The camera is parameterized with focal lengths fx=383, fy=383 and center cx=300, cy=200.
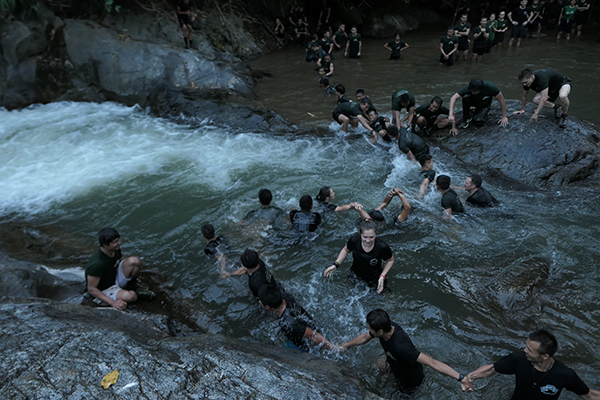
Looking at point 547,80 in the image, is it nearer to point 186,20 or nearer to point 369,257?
point 369,257

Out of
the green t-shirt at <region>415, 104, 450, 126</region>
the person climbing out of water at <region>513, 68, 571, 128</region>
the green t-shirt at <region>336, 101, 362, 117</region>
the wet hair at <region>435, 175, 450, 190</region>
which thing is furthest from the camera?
the green t-shirt at <region>336, 101, 362, 117</region>

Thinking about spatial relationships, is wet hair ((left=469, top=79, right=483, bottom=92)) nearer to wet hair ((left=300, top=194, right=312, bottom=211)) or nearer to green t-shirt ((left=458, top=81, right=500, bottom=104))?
green t-shirt ((left=458, top=81, right=500, bottom=104))

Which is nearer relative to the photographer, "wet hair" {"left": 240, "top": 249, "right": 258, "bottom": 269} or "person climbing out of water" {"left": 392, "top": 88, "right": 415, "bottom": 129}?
"wet hair" {"left": 240, "top": 249, "right": 258, "bottom": 269}

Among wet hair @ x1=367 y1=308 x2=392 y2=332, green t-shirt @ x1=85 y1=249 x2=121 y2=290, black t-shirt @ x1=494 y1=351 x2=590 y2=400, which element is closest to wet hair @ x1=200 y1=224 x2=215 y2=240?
green t-shirt @ x1=85 y1=249 x2=121 y2=290

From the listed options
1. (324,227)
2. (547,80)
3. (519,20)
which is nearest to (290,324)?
(324,227)

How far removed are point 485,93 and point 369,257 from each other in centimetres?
523

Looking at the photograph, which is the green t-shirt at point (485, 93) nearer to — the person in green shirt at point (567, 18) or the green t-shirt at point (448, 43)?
the green t-shirt at point (448, 43)

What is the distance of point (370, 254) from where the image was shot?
15.9 feet

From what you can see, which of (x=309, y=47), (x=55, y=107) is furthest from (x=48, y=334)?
(x=309, y=47)

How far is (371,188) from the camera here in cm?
794

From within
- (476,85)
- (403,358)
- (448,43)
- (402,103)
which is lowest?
(403,358)

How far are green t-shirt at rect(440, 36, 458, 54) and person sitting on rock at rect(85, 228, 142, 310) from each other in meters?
13.0

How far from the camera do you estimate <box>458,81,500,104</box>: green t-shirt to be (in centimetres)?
788

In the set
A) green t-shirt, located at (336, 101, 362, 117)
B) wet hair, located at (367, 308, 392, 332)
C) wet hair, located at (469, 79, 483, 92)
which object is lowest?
wet hair, located at (367, 308, 392, 332)
